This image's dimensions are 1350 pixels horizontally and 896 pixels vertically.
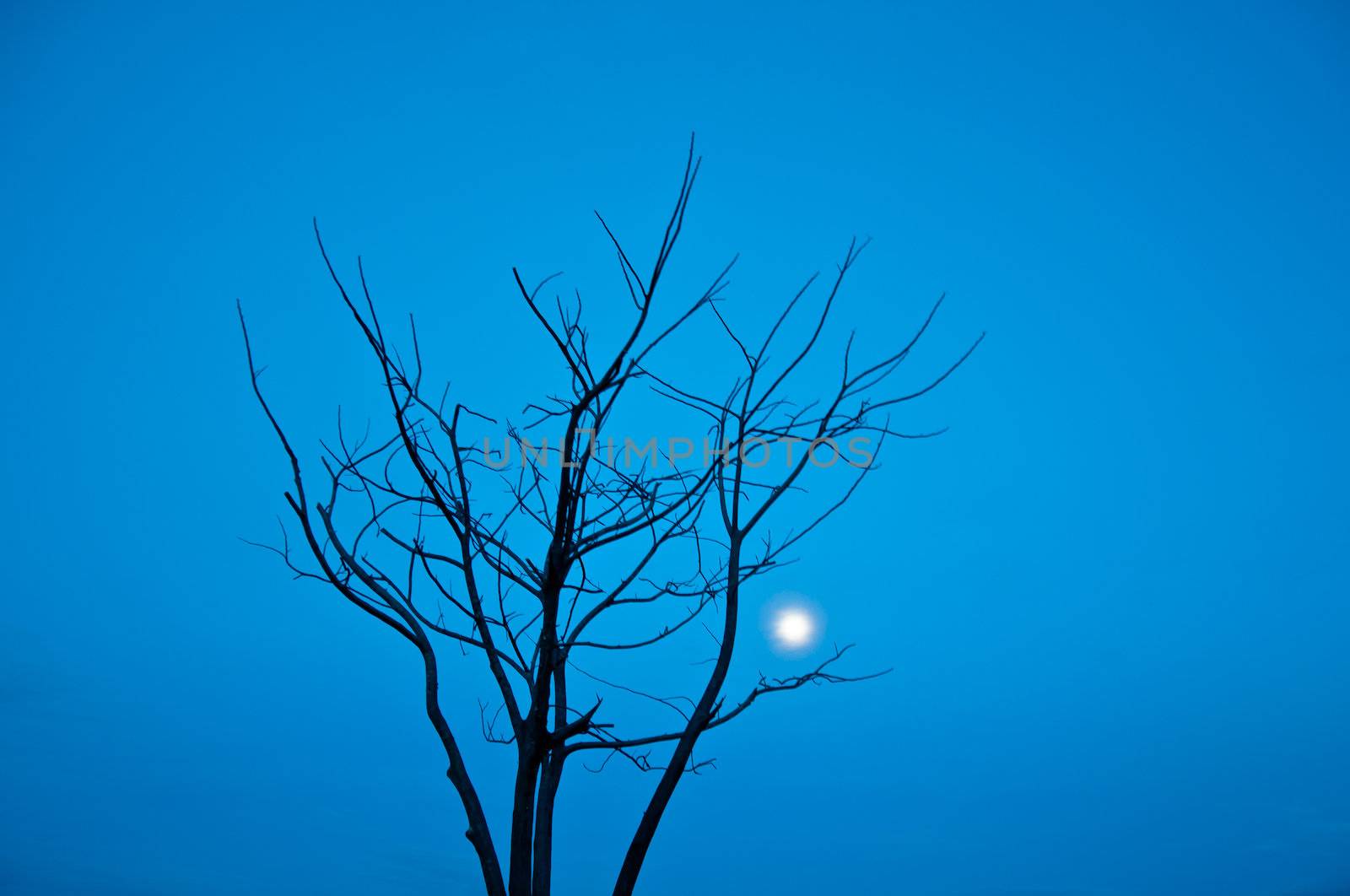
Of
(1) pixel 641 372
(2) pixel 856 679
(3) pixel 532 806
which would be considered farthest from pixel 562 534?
(2) pixel 856 679

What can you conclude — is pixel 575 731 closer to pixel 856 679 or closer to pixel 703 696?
pixel 703 696

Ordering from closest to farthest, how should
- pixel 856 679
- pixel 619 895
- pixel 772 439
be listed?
1. pixel 619 895
2. pixel 772 439
3. pixel 856 679

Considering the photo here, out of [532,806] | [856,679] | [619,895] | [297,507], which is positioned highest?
[297,507]

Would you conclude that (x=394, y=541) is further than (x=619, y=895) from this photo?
Yes

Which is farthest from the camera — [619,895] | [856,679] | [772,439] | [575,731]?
[856,679]

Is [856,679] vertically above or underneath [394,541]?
underneath

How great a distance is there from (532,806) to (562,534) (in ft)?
2.56

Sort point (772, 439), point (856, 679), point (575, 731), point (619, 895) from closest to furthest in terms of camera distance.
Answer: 1. point (619, 895)
2. point (575, 731)
3. point (772, 439)
4. point (856, 679)

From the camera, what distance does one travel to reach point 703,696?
2811mm

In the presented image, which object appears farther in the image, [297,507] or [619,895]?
[297,507]

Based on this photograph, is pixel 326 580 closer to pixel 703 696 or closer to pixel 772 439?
pixel 703 696

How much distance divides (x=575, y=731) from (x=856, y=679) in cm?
108

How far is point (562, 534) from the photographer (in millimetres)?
2711

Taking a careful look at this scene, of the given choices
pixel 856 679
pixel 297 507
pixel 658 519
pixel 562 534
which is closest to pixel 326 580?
pixel 297 507
